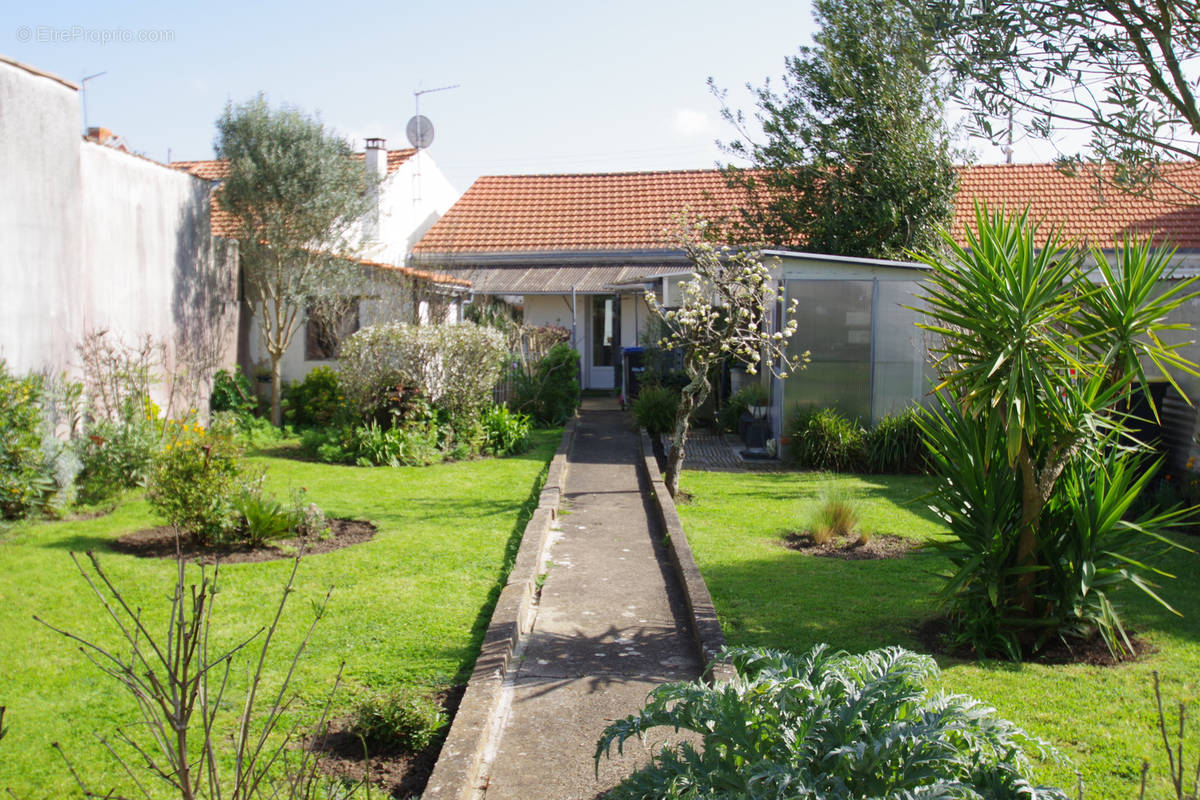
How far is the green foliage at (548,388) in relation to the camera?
59.1ft

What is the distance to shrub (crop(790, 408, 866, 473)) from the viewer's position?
13453 millimetres

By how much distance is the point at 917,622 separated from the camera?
6523 mm

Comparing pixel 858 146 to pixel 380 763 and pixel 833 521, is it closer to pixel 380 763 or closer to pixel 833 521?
pixel 833 521

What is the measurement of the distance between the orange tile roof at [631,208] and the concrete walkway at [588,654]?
12.6 m

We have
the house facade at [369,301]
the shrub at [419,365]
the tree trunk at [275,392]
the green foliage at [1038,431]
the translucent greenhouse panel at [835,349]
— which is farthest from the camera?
the house facade at [369,301]

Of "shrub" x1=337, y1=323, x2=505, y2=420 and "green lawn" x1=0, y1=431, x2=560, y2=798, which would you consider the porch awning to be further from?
"green lawn" x1=0, y1=431, x2=560, y2=798

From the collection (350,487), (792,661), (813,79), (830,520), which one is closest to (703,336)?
(830,520)

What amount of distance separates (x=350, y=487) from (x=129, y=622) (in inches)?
220

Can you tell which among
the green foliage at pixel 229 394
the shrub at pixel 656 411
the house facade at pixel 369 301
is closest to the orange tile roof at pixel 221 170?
the house facade at pixel 369 301

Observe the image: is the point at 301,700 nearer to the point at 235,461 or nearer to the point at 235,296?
the point at 235,461

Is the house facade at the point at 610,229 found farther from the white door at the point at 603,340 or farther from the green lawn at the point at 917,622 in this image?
the green lawn at the point at 917,622

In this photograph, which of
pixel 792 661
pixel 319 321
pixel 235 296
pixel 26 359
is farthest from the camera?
pixel 319 321

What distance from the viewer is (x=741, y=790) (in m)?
3.20

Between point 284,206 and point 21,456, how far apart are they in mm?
7887
